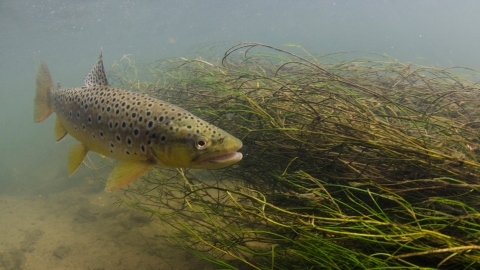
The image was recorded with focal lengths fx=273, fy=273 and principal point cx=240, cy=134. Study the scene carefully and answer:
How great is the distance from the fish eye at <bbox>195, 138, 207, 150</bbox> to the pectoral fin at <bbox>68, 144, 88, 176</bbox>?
2.24 m

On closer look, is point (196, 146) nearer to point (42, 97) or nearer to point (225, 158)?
point (225, 158)

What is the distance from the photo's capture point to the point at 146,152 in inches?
126

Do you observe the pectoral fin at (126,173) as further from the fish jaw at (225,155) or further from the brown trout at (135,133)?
the fish jaw at (225,155)

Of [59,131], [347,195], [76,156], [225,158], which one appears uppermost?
[225,158]

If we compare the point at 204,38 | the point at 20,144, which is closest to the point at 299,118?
the point at 20,144

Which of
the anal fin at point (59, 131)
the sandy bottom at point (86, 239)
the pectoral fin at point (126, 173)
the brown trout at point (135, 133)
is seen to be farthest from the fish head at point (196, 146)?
the anal fin at point (59, 131)

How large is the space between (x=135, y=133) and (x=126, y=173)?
0.48 metres

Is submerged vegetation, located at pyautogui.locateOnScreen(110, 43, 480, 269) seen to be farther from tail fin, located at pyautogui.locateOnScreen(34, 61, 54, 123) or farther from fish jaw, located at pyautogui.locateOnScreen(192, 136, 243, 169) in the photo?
tail fin, located at pyautogui.locateOnScreen(34, 61, 54, 123)

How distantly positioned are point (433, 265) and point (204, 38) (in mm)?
138552

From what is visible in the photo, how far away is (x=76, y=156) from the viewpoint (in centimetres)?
420

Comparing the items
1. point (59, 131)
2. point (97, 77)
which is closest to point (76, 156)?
point (59, 131)

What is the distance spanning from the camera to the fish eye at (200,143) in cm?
286

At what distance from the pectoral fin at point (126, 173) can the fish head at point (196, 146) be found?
8.7 inches

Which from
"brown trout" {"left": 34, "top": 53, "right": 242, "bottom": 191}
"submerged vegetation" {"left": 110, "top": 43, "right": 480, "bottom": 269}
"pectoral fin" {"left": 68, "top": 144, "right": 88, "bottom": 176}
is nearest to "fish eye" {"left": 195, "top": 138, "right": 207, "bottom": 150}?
"brown trout" {"left": 34, "top": 53, "right": 242, "bottom": 191}
